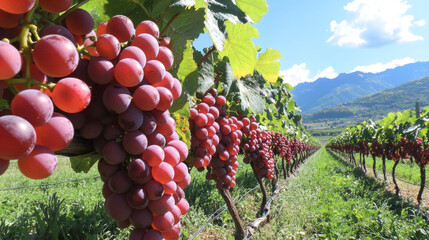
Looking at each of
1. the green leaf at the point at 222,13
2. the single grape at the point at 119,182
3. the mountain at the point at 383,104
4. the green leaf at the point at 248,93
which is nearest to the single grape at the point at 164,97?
the single grape at the point at 119,182

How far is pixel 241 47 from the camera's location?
1.78 m

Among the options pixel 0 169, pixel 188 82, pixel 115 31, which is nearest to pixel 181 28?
pixel 188 82

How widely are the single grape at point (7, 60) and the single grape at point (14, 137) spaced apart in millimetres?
69

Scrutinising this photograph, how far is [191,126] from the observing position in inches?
77.4

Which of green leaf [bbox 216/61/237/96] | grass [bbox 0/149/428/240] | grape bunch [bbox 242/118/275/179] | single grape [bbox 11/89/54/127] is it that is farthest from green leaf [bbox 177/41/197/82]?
grass [bbox 0/149/428/240]

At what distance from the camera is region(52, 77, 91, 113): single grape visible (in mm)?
504

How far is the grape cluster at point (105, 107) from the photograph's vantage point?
1.42 ft

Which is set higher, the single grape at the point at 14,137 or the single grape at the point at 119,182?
the single grape at the point at 14,137

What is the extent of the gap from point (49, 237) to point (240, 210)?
14.3 ft

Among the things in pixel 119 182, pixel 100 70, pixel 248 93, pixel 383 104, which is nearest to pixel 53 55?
pixel 100 70

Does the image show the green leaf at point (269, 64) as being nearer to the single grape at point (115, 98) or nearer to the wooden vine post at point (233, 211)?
the wooden vine post at point (233, 211)

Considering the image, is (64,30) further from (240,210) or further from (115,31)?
(240,210)

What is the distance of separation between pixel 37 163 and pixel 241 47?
4.94 ft

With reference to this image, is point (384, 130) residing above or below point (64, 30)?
below
